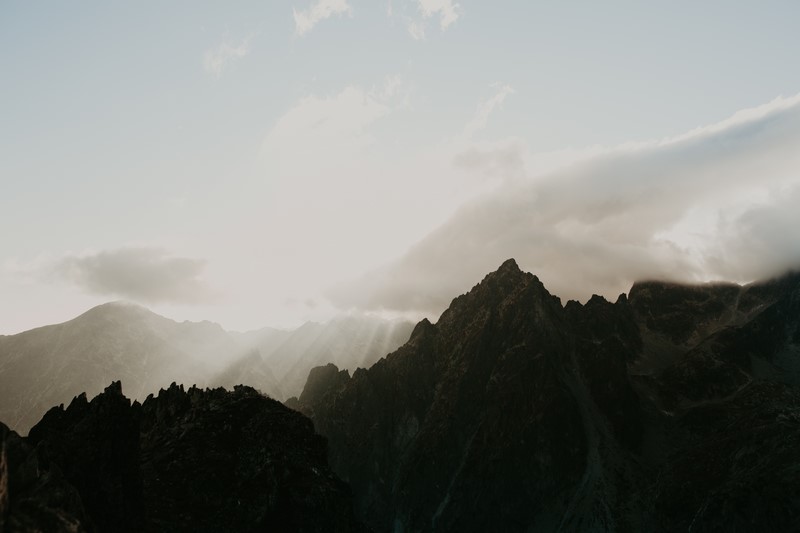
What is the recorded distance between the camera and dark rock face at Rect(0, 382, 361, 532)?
3431 cm

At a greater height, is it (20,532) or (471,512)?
(20,532)

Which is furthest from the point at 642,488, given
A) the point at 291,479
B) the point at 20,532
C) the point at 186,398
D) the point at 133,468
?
the point at 20,532

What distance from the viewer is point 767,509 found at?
139 metres

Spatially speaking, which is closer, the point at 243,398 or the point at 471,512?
the point at 243,398

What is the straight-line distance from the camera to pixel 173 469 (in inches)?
2837

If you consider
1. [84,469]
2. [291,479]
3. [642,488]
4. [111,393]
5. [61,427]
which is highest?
[111,393]

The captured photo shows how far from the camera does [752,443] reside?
170 metres

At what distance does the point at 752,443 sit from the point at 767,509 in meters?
36.5

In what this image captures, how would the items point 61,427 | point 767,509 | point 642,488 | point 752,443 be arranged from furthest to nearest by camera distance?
1. point 642,488
2. point 752,443
3. point 767,509
4. point 61,427

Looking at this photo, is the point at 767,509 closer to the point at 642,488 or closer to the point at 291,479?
the point at 642,488

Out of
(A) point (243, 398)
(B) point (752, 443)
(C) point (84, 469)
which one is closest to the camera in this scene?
(C) point (84, 469)

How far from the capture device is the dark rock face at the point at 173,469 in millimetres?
34312

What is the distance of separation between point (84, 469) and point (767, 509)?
174 meters

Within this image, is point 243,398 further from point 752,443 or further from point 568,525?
point 752,443
